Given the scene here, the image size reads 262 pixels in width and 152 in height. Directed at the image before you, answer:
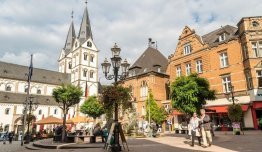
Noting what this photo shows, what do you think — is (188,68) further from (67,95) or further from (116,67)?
(116,67)

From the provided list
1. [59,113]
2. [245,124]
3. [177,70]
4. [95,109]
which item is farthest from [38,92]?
[245,124]

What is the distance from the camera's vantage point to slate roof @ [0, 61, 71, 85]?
211ft

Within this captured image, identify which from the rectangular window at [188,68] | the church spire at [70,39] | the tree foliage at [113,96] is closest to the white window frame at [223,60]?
the rectangular window at [188,68]

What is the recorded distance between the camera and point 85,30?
80375 mm

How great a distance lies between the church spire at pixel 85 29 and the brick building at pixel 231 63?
172 ft

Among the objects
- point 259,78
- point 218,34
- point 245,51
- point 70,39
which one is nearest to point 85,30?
point 70,39

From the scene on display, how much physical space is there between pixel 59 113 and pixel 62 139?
50.3 m

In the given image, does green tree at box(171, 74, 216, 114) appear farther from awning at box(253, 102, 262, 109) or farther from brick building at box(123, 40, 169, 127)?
Result: brick building at box(123, 40, 169, 127)

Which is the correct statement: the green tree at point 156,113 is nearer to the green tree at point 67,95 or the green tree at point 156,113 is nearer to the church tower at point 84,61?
the green tree at point 67,95

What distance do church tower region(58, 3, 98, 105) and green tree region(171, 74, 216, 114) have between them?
2107 inches

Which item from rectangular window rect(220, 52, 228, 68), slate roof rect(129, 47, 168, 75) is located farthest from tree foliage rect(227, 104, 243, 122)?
slate roof rect(129, 47, 168, 75)

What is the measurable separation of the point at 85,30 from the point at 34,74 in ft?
79.1

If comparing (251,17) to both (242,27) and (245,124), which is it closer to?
(242,27)

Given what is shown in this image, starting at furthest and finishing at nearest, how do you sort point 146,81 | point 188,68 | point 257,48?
1. point 146,81
2. point 188,68
3. point 257,48
